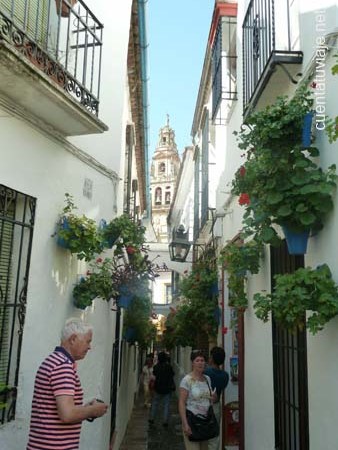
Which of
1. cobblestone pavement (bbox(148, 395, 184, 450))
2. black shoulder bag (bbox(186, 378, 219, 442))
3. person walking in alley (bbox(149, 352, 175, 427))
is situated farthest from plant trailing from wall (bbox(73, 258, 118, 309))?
person walking in alley (bbox(149, 352, 175, 427))

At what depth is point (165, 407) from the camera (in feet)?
37.0

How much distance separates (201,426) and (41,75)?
149 inches

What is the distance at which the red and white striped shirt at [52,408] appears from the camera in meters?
2.87

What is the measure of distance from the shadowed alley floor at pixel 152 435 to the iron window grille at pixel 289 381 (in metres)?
5.55

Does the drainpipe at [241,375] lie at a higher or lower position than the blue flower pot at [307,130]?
lower

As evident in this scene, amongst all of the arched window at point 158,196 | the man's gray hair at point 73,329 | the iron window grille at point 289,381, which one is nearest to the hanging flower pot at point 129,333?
the iron window grille at point 289,381

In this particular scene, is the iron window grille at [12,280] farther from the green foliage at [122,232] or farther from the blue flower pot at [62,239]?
the green foliage at [122,232]

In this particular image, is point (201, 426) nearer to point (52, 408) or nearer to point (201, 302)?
point (52, 408)

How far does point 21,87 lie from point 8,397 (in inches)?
101

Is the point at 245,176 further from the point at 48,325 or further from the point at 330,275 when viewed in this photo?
the point at 48,325

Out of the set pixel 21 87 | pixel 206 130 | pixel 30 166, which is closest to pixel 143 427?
pixel 206 130

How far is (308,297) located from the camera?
3035mm

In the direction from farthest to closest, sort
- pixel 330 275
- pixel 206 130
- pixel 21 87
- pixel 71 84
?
pixel 206 130 → pixel 71 84 → pixel 21 87 → pixel 330 275

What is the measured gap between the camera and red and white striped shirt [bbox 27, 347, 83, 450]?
287 centimetres
